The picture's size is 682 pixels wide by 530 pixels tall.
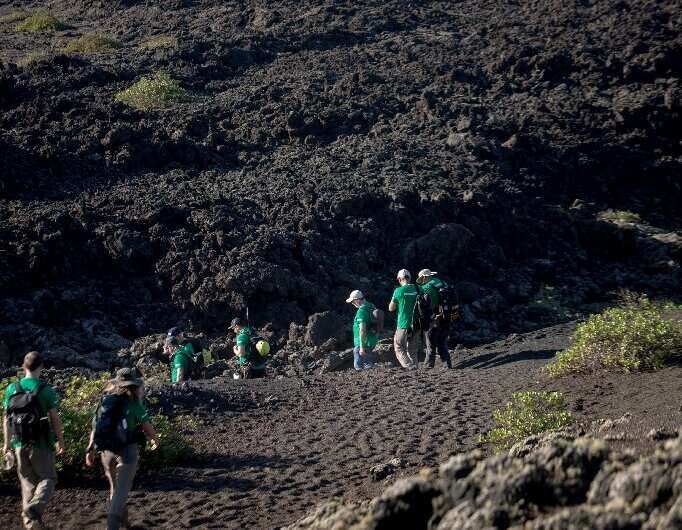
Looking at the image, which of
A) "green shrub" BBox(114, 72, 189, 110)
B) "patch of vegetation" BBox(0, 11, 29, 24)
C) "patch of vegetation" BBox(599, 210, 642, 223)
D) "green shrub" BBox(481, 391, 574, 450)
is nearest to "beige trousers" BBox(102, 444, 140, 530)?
"green shrub" BBox(481, 391, 574, 450)

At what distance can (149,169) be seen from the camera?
18125 mm

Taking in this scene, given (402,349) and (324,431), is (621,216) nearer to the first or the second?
(402,349)

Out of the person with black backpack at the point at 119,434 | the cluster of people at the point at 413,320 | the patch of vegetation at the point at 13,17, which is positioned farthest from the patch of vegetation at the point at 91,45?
the person with black backpack at the point at 119,434

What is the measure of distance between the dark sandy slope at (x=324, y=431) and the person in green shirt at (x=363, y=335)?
0.33 m

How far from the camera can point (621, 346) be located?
29.7 ft

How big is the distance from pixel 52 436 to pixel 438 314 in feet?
19.2

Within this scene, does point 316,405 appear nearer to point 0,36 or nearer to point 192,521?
point 192,521

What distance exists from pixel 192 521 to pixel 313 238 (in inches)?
368

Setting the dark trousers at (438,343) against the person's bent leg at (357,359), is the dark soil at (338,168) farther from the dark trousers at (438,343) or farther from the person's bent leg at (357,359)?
the person's bent leg at (357,359)

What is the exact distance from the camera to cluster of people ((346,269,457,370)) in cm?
1078

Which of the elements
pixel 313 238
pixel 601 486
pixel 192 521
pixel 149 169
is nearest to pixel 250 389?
pixel 192 521

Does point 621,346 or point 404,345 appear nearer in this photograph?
point 621,346

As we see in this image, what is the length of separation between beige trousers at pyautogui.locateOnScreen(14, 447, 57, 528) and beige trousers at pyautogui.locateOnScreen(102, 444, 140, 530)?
1.39ft

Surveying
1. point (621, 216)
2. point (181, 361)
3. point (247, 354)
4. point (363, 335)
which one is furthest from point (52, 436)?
point (621, 216)
